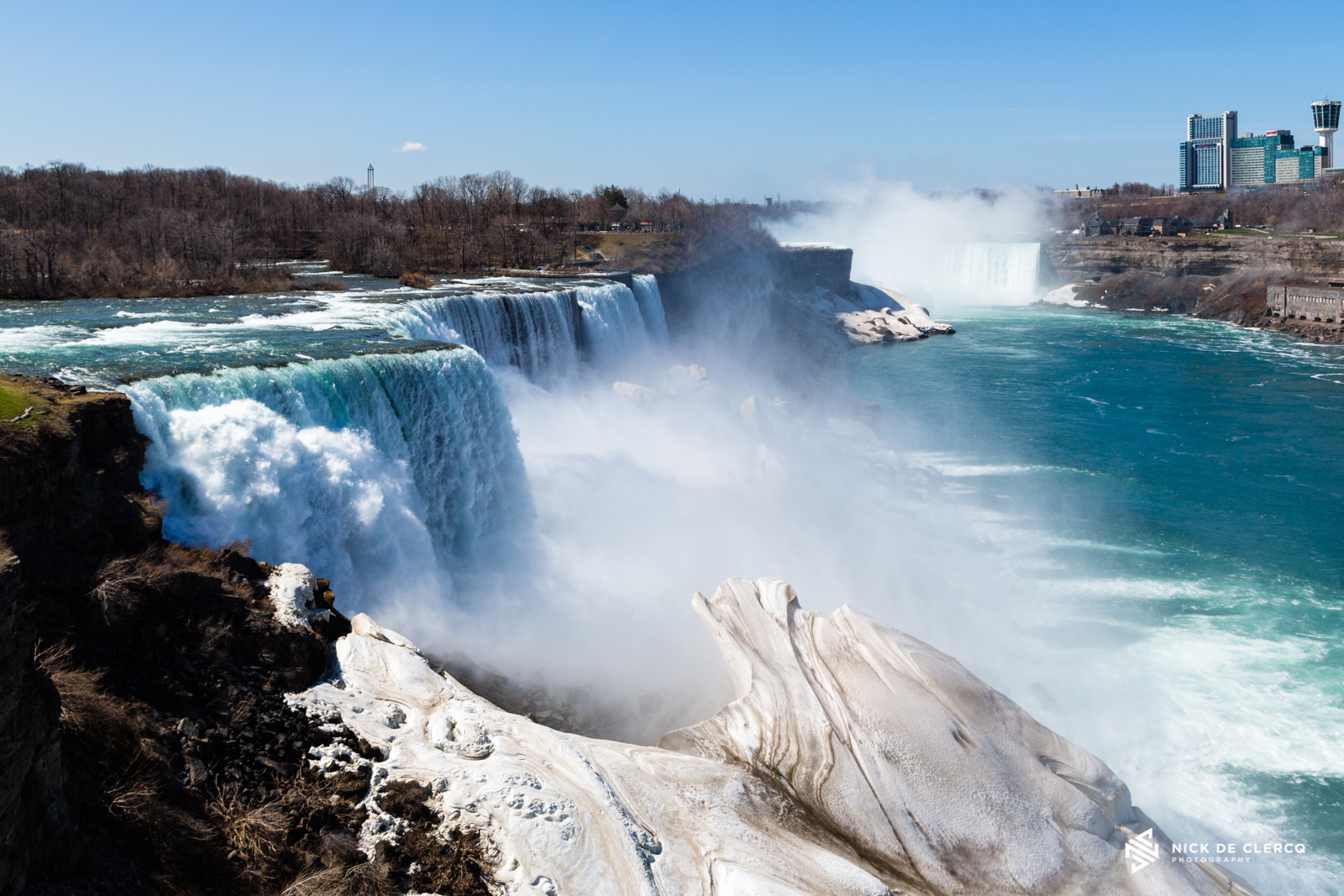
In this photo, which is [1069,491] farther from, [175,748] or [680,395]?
[175,748]

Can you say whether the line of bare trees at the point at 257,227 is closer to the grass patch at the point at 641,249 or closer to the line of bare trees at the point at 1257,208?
the grass patch at the point at 641,249

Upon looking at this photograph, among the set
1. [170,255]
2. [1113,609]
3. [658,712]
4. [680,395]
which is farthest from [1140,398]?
[170,255]

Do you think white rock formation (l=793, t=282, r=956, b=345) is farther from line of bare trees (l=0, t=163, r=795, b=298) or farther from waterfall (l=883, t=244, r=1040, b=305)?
waterfall (l=883, t=244, r=1040, b=305)

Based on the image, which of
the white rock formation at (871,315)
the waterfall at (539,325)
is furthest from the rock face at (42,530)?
the white rock formation at (871,315)

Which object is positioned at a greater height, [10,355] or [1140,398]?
[10,355]

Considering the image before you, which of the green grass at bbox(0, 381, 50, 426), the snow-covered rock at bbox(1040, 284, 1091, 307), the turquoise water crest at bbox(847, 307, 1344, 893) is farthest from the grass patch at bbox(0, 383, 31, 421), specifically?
the snow-covered rock at bbox(1040, 284, 1091, 307)
